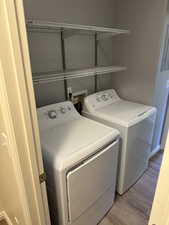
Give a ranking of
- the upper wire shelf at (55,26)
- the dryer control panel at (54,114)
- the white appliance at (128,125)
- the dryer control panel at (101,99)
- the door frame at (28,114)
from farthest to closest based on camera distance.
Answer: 1. the dryer control panel at (101,99)
2. the white appliance at (128,125)
3. the dryer control panel at (54,114)
4. the upper wire shelf at (55,26)
5. the door frame at (28,114)

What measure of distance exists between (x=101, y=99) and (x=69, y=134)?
88 cm

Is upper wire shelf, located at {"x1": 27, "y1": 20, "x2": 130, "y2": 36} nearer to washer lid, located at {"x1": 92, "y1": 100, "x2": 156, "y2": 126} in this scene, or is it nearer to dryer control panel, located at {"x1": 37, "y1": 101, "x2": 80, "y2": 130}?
dryer control panel, located at {"x1": 37, "y1": 101, "x2": 80, "y2": 130}

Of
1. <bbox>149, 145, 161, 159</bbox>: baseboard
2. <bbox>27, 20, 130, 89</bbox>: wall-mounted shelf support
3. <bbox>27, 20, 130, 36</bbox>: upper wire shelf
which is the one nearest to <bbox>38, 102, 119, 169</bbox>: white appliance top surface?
<bbox>27, 20, 130, 89</bbox>: wall-mounted shelf support

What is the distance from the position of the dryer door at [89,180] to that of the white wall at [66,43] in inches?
34.0

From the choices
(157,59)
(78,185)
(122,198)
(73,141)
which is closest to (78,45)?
(157,59)

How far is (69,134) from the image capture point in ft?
4.58

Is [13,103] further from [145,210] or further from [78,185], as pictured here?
[145,210]

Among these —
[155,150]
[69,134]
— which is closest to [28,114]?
[69,134]

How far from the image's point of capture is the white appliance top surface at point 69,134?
1169 mm

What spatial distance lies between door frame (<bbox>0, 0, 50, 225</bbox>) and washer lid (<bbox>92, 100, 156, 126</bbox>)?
1000 mm

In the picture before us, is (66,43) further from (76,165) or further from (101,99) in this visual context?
(76,165)

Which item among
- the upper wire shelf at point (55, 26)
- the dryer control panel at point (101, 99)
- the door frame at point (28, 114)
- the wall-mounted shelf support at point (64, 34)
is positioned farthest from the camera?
the dryer control panel at point (101, 99)

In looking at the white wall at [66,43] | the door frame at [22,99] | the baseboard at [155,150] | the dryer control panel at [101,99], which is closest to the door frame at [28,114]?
the door frame at [22,99]

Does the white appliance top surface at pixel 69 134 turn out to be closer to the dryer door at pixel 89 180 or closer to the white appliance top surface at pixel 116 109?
the dryer door at pixel 89 180
